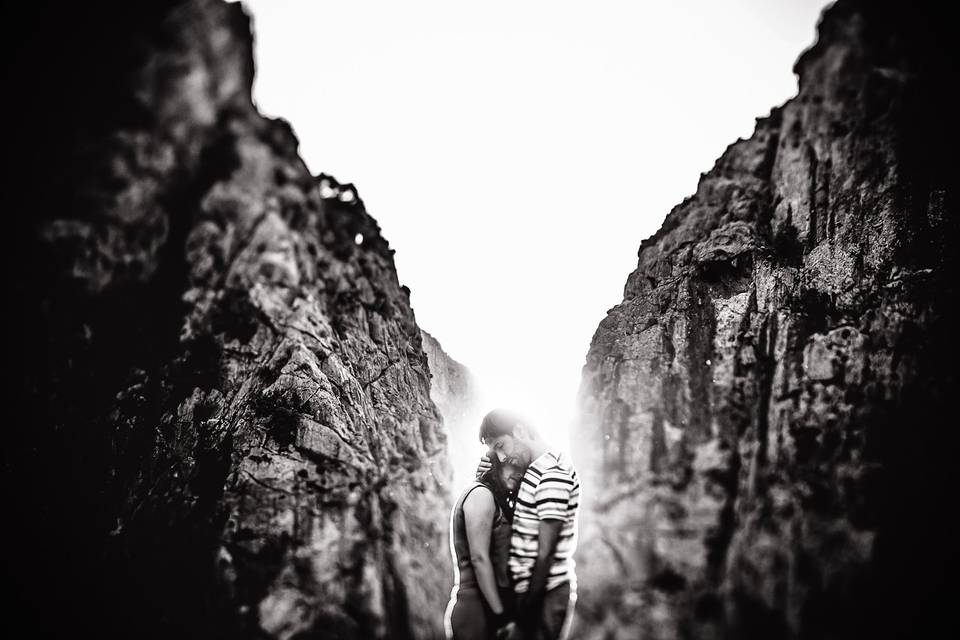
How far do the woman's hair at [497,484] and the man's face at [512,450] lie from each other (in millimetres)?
89

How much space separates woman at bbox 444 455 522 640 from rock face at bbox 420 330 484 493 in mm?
7951

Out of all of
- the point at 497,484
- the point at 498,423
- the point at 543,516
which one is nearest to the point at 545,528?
the point at 543,516

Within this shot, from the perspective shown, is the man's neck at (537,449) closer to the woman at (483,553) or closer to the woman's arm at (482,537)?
the woman at (483,553)

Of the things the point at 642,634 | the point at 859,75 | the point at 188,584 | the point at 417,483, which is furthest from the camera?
the point at 417,483

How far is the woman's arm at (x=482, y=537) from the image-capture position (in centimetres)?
414

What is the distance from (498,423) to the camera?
4852 millimetres

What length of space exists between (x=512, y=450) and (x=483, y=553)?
1.02 meters

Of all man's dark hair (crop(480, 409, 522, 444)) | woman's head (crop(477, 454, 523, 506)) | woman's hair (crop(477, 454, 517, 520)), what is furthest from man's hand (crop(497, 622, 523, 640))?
man's dark hair (crop(480, 409, 522, 444))

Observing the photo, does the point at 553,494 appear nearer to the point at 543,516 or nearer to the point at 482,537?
the point at 543,516

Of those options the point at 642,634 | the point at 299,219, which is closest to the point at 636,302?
the point at 642,634

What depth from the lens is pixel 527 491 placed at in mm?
4445

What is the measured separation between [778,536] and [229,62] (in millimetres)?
7331

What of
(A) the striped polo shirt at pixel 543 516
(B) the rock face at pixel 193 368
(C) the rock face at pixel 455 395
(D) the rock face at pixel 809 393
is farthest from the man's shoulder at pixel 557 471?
(C) the rock face at pixel 455 395

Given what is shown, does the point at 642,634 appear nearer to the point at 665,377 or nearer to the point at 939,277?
the point at 665,377
